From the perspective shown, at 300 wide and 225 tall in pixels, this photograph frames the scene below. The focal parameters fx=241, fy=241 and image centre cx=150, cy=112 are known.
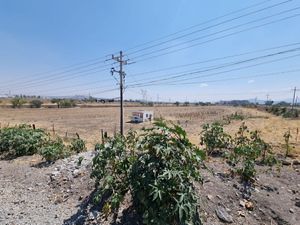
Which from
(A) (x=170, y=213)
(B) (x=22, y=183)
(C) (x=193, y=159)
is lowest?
(B) (x=22, y=183)

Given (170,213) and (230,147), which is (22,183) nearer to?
(170,213)

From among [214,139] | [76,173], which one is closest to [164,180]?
[76,173]

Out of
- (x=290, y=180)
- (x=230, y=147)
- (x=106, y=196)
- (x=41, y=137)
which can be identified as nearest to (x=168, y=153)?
(x=106, y=196)

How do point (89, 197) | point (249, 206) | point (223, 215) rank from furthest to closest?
point (89, 197)
point (249, 206)
point (223, 215)

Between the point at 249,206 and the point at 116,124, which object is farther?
the point at 116,124

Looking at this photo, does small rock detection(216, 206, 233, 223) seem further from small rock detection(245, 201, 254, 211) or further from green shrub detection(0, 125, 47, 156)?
green shrub detection(0, 125, 47, 156)

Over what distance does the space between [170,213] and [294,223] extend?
2.73 m

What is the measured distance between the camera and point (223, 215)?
448 centimetres

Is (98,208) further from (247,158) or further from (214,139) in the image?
(214,139)

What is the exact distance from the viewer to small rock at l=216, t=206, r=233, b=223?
440cm

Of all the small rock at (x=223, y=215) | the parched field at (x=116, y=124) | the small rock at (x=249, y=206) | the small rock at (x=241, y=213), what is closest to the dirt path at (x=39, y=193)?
the parched field at (x=116, y=124)

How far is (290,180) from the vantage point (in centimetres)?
616

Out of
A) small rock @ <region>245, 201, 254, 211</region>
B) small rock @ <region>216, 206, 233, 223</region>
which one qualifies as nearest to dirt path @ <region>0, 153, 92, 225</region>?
small rock @ <region>216, 206, 233, 223</region>

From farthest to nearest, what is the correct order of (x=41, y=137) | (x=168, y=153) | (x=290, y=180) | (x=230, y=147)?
(x=41, y=137) < (x=230, y=147) < (x=290, y=180) < (x=168, y=153)
